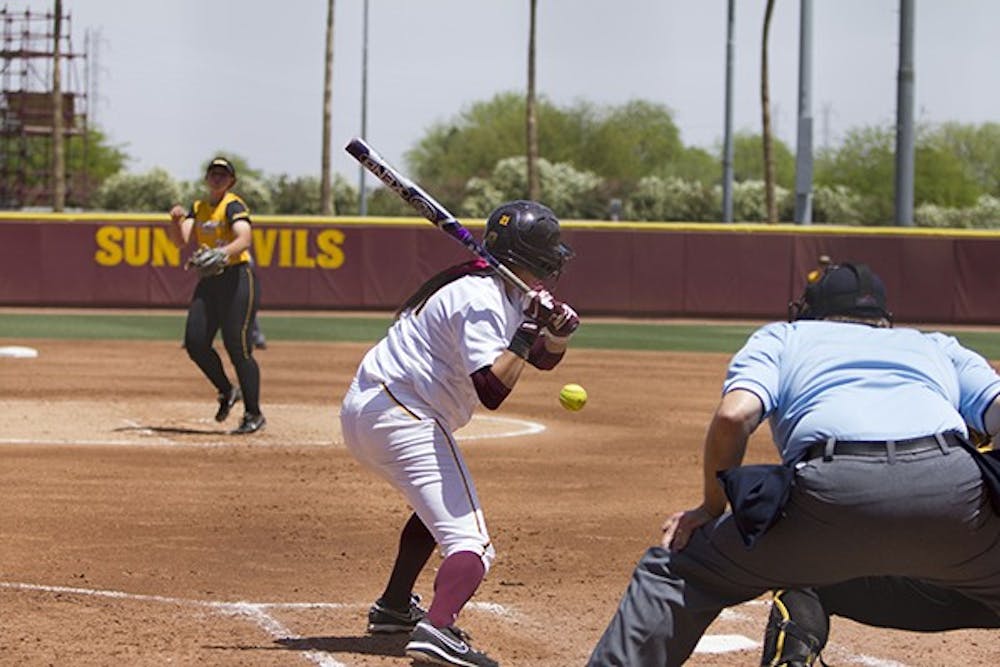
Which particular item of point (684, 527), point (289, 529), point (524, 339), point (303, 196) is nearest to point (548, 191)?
point (303, 196)

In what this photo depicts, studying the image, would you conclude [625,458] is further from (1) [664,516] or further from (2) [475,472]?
(1) [664,516]

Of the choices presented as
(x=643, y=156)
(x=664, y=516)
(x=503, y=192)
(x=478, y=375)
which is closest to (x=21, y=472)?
(x=664, y=516)

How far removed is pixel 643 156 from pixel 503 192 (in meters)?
47.6

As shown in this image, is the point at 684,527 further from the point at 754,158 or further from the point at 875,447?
the point at 754,158

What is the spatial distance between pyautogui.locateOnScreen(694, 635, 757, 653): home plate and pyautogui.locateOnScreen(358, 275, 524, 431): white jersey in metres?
1.31

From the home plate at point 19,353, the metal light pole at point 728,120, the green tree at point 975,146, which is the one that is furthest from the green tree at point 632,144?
the home plate at point 19,353

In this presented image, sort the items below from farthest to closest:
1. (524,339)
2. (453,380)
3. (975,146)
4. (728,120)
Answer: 1. (975,146)
2. (728,120)
3. (453,380)
4. (524,339)

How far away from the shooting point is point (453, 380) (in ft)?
21.3

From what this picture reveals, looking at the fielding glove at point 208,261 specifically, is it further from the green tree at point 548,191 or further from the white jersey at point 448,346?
the green tree at point 548,191

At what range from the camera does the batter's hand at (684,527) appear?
486cm

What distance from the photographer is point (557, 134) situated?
106 meters

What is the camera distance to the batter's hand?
16.0 feet

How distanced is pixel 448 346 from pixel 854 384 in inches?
76.5

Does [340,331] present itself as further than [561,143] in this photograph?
No
